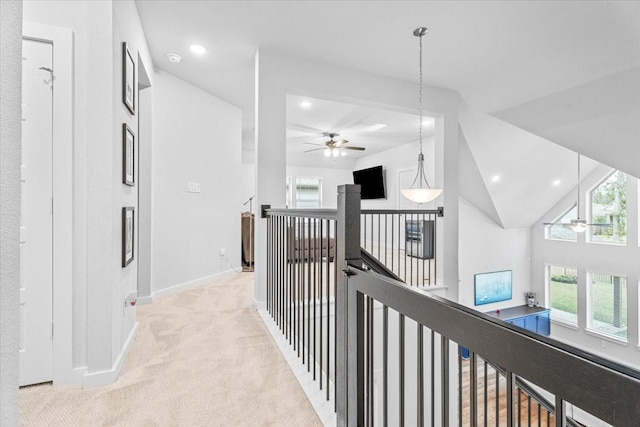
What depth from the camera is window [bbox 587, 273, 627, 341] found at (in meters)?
6.92

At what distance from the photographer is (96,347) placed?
1.73 metres

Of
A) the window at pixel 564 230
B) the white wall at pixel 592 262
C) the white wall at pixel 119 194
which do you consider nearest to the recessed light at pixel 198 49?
the white wall at pixel 119 194

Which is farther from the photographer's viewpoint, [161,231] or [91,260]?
[161,231]

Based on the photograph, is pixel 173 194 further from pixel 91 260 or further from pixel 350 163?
pixel 350 163

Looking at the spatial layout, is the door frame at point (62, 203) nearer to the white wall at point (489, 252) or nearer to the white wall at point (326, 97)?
the white wall at point (326, 97)

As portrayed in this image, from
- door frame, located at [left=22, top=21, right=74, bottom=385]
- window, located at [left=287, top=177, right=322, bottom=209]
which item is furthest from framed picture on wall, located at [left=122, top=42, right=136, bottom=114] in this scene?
window, located at [left=287, top=177, right=322, bottom=209]

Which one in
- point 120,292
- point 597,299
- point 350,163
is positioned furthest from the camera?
point 350,163

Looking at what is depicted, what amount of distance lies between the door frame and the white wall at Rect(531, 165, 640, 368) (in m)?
8.04

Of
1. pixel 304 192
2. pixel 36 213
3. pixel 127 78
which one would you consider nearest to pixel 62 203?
pixel 36 213

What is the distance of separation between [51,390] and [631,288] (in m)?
9.63

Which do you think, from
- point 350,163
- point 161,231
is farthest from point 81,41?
point 350,163

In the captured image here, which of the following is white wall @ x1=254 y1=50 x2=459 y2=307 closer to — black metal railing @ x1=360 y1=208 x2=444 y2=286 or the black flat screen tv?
black metal railing @ x1=360 y1=208 x2=444 y2=286

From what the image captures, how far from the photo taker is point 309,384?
1723 millimetres

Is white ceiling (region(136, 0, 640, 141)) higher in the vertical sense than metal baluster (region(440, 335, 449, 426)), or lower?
higher
